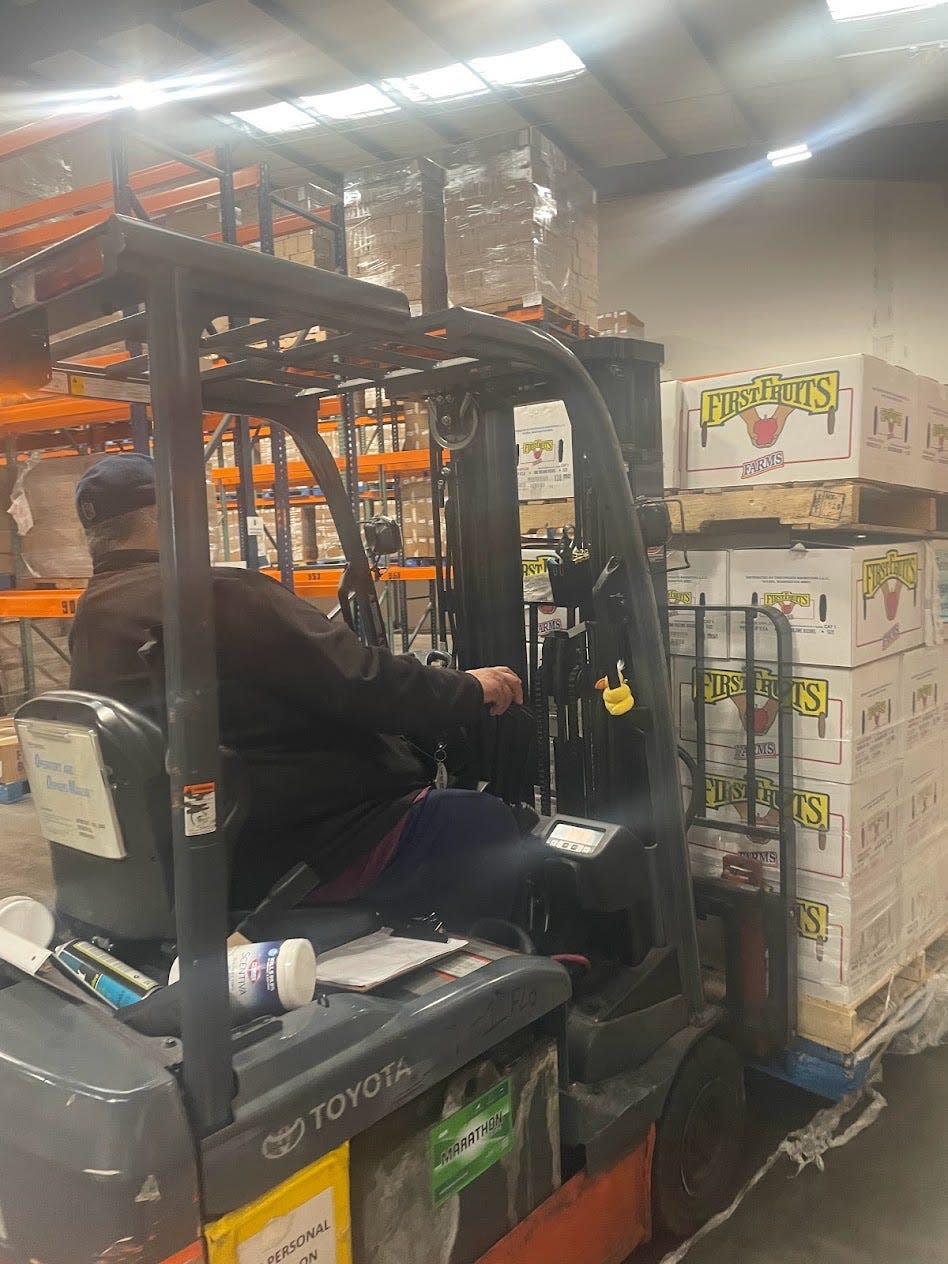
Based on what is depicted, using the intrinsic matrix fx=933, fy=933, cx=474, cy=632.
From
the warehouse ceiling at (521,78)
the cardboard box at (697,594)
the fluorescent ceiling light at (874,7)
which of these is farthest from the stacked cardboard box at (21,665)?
the fluorescent ceiling light at (874,7)

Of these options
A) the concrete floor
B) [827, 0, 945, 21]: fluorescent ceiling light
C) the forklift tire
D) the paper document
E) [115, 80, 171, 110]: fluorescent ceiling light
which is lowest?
the concrete floor

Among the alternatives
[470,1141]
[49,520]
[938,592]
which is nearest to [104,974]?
[470,1141]

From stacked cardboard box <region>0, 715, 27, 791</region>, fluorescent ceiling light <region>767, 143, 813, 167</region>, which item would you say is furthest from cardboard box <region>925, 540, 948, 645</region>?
stacked cardboard box <region>0, 715, 27, 791</region>

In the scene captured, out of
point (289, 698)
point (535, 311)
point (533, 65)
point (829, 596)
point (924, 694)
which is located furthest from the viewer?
point (533, 65)

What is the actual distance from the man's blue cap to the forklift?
267 millimetres

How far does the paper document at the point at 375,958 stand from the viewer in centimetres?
197

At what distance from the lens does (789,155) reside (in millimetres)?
8102

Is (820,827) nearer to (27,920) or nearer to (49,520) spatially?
(27,920)

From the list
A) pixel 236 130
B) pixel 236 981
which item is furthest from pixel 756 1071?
pixel 236 130

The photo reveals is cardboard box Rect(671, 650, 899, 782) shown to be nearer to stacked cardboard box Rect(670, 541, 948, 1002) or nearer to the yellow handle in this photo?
stacked cardboard box Rect(670, 541, 948, 1002)

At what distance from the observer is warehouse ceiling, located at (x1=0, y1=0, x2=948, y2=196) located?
623 centimetres

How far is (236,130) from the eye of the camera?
785cm

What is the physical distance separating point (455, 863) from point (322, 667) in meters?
0.73

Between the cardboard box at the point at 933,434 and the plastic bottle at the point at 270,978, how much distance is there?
124 inches
